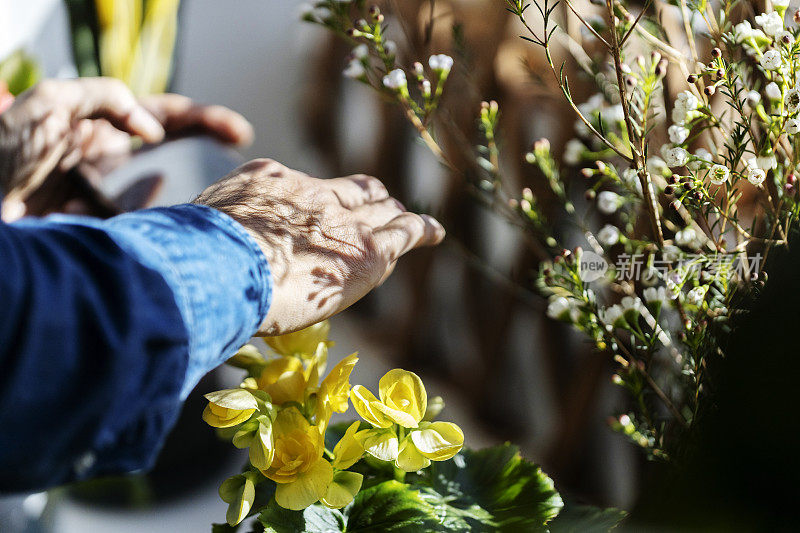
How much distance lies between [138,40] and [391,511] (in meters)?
0.98

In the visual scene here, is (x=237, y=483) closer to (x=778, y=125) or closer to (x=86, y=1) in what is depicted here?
(x=778, y=125)

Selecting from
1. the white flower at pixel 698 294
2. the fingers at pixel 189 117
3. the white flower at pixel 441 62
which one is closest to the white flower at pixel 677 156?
the white flower at pixel 698 294

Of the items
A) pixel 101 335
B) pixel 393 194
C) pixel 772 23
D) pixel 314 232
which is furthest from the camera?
pixel 393 194

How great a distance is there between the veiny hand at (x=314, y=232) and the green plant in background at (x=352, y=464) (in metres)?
0.05

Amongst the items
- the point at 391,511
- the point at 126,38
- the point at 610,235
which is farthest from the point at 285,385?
the point at 126,38

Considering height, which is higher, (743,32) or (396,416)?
(743,32)

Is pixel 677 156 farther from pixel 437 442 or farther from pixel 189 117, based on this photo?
pixel 189 117

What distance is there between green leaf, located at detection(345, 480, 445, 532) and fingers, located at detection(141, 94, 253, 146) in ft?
2.19

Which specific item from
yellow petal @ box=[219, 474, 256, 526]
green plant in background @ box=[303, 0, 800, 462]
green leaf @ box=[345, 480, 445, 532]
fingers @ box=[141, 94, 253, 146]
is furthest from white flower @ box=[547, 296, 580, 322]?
fingers @ box=[141, 94, 253, 146]

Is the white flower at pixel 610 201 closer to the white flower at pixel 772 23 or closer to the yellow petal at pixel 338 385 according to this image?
the white flower at pixel 772 23

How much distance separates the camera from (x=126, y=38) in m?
1.08

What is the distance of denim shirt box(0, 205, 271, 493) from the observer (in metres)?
0.35

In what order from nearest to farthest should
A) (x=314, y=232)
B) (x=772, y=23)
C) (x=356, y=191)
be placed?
(x=772, y=23)
(x=314, y=232)
(x=356, y=191)

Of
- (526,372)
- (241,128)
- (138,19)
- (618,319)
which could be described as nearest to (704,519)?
(618,319)
